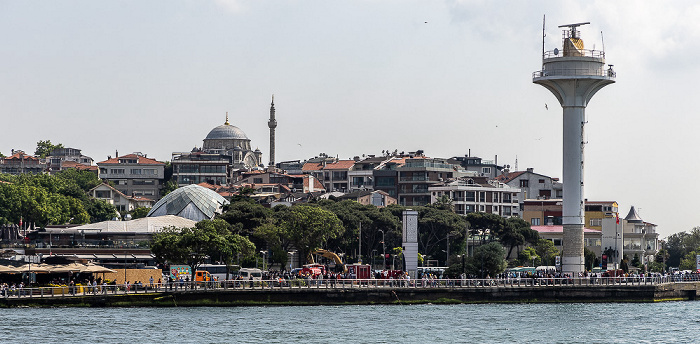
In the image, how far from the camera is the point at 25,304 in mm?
66812

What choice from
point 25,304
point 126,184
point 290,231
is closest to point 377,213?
point 290,231

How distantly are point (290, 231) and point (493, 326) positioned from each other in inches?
1558

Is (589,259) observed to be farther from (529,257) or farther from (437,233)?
(437,233)

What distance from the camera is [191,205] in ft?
436

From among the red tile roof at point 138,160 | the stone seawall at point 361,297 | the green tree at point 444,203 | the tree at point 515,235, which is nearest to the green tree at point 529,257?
the tree at point 515,235

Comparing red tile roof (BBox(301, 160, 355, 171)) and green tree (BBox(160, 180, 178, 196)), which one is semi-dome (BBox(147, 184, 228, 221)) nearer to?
green tree (BBox(160, 180, 178, 196))

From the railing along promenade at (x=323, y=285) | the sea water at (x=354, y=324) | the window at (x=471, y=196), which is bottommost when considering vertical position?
the sea water at (x=354, y=324)

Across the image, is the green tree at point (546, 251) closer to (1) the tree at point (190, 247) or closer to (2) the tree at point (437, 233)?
(2) the tree at point (437, 233)

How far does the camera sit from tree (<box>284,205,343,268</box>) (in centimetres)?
10050

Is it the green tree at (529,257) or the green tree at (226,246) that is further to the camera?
the green tree at (529,257)

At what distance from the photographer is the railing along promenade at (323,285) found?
67750mm

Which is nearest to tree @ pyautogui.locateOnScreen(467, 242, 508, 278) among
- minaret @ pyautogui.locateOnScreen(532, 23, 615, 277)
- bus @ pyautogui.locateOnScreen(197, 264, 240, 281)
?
Result: minaret @ pyautogui.locateOnScreen(532, 23, 615, 277)

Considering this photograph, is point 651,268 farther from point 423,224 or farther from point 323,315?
point 323,315

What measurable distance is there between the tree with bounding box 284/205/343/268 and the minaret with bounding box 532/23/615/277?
22007 millimetres
